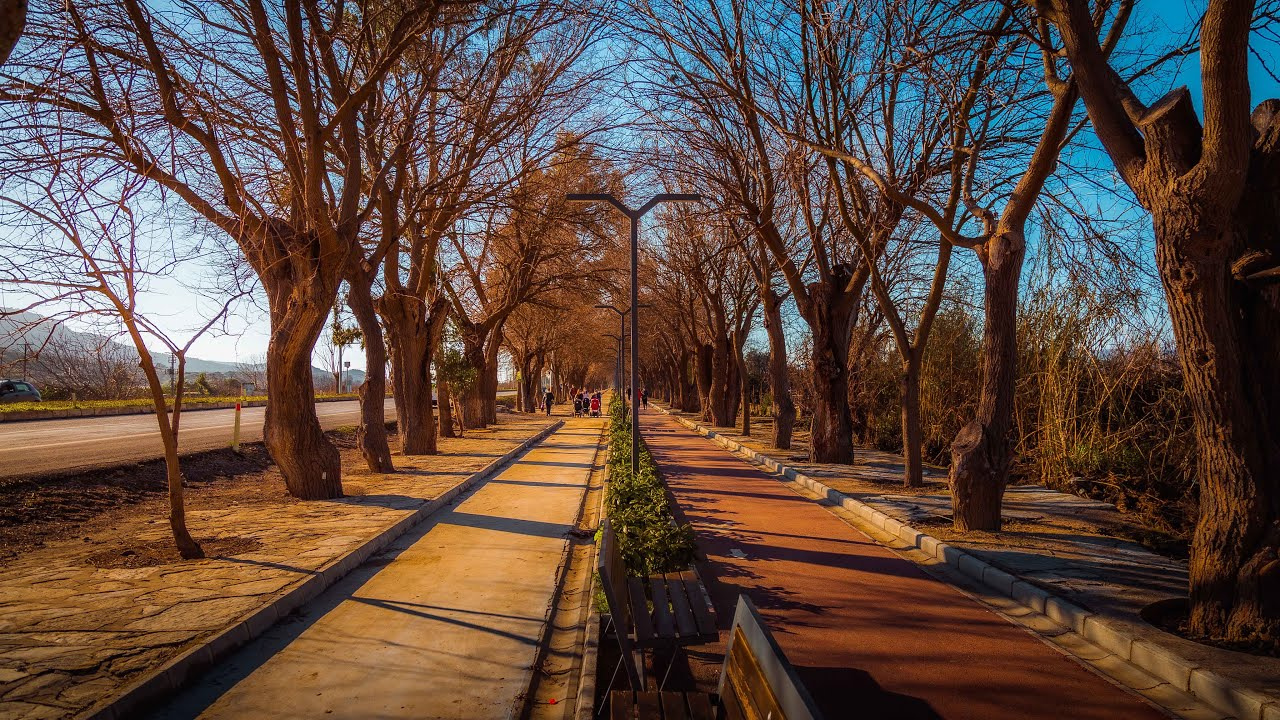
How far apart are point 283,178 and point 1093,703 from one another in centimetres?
1288

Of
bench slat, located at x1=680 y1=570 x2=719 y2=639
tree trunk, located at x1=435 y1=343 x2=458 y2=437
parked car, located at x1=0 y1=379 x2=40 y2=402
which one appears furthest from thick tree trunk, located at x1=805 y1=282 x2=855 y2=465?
parked car, located at x1=0 y1=379 x2=40 y2=402

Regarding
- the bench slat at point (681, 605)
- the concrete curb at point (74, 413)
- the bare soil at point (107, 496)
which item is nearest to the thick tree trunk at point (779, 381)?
the bare soil at point (107, 496)

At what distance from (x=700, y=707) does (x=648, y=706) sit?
0.87 feet

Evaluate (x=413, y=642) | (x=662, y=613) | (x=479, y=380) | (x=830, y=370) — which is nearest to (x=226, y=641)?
(x=413, y=642)

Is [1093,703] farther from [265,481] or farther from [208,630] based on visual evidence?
[265,481]

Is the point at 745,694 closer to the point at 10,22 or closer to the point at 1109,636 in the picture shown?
the point at 1109,636

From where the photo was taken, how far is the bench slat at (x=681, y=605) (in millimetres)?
4141

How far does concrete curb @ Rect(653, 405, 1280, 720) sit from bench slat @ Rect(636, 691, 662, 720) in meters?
3.18

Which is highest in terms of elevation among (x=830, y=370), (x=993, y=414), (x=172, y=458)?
(x=830, y=370)

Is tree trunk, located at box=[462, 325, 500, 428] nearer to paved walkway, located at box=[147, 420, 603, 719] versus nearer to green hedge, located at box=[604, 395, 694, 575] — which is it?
paved walkway, located at box=[147, 420, 603, 719]

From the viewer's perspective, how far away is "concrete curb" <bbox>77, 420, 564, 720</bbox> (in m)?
3.82

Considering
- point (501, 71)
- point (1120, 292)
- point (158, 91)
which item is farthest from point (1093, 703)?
point (501, 71)

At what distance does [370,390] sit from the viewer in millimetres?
13750

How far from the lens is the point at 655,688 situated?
4340 mm
